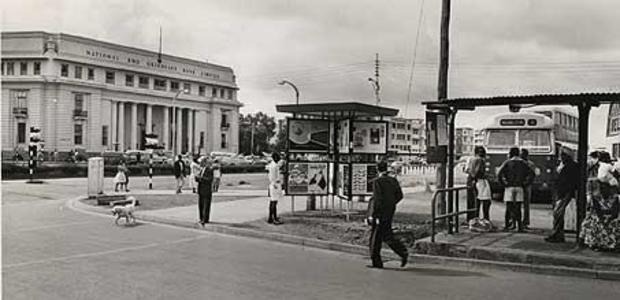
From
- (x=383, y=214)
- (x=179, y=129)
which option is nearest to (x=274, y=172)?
(x=383, y=214)

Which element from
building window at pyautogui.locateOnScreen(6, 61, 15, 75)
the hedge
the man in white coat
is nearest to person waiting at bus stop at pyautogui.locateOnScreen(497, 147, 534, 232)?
the man in white coat

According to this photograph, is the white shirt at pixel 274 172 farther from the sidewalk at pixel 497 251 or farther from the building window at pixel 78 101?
the building window at pixel 78 101

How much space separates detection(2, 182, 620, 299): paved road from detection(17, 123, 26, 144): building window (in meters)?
79.2

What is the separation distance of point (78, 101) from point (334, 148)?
7954cm

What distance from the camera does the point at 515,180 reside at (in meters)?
13.5

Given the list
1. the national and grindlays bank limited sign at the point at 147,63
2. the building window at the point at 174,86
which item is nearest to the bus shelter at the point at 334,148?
the national and grindlays bank limited sign at the point at 147,63

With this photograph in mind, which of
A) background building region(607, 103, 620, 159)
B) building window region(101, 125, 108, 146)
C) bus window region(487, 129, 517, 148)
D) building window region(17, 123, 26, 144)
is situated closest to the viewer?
background building region(607, 103, 620, 159)

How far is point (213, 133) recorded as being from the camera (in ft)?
384

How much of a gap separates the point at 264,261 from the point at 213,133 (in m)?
108

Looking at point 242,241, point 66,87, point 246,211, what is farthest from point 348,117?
point 66,87

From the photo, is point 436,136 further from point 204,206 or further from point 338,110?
point 204,206

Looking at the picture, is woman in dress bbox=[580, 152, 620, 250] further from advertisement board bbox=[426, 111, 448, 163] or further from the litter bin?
the litter bin

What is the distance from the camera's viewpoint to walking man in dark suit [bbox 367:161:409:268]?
1026 cm

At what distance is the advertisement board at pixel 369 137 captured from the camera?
56.8ft
